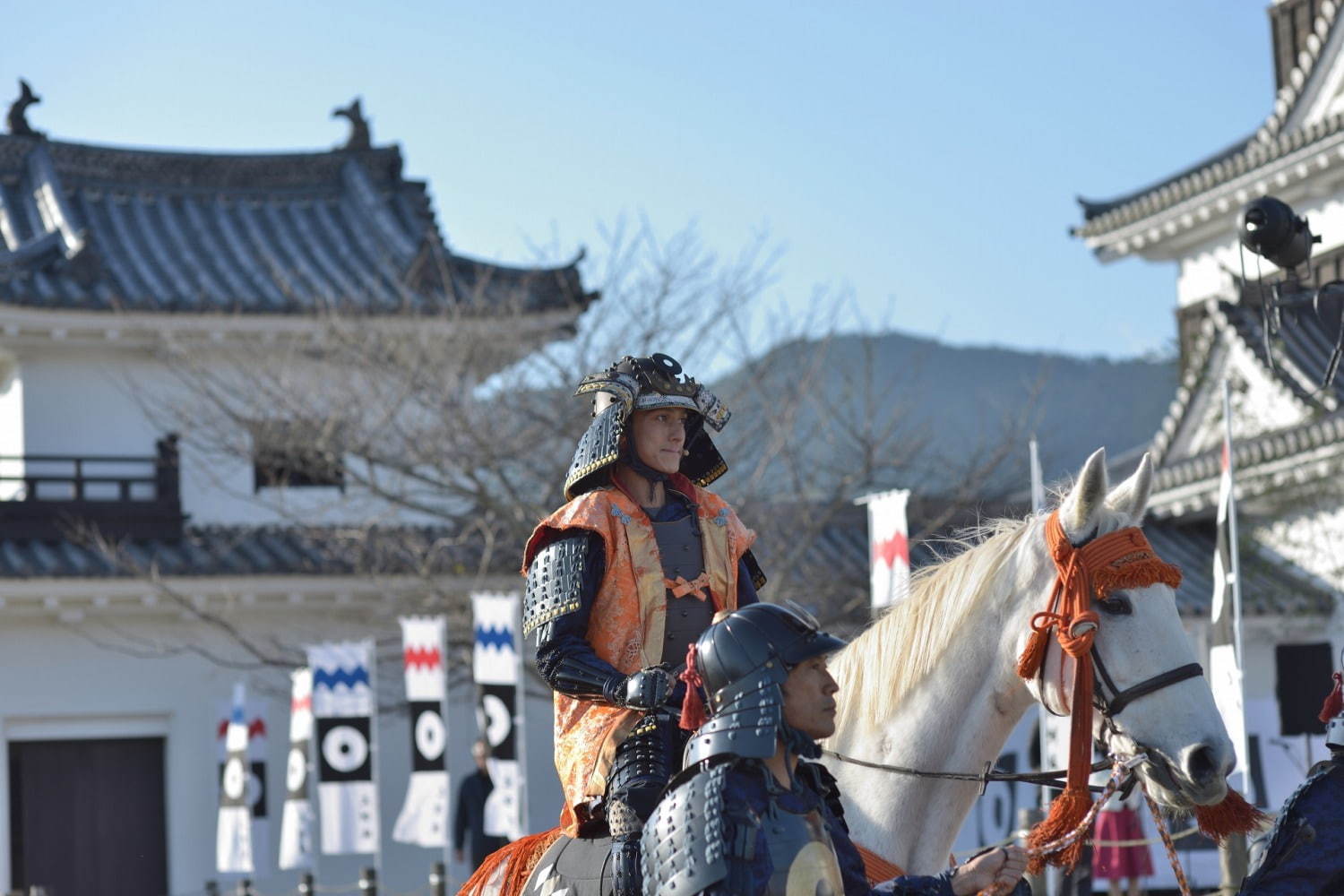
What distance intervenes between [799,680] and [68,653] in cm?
1469

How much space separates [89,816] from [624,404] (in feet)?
45.6

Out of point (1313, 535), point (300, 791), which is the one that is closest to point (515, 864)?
point (300, 791)

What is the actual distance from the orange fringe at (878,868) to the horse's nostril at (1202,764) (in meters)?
0.71

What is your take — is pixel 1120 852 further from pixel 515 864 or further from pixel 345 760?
pixel 515 864

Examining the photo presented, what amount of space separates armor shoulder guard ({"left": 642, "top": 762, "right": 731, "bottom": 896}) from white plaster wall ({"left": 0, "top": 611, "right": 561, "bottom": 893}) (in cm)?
1358

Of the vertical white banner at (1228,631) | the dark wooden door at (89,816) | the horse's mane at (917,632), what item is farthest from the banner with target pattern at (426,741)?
the horse's mane at (917,632)

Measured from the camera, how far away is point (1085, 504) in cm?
457

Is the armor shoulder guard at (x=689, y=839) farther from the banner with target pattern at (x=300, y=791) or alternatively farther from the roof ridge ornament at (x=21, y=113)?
the roof ridge ornament at (x=21, y=113)

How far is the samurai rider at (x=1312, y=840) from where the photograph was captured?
443 centimetres

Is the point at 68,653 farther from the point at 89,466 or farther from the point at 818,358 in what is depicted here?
the point at 818,358

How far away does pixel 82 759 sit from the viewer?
17094 millimetres

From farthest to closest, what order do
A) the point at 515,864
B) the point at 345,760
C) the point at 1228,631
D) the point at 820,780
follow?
1. the point at 345,760
2. the point at 1228,631
3. the point at 515,864
4. the point at 820,780

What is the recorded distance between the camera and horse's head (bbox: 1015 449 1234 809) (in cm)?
427

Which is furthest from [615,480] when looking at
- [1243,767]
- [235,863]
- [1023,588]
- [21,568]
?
[21,568]
